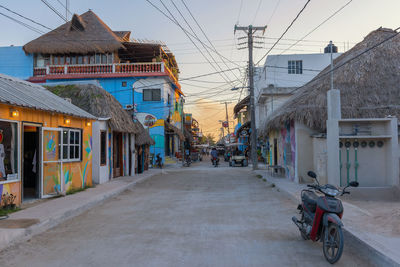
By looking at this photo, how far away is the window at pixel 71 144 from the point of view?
12.8 m

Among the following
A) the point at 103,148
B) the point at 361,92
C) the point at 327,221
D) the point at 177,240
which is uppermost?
the point at 361,92

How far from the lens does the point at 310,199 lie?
618cm

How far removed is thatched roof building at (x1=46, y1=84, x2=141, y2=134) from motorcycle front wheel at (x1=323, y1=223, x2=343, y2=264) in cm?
1311

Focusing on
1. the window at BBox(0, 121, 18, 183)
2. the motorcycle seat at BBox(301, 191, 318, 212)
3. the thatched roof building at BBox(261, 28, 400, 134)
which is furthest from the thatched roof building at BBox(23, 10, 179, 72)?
the motorcycle seat at BBox(301, 191, 318, 212)

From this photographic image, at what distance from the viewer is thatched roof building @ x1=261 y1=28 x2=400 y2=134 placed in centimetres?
1470

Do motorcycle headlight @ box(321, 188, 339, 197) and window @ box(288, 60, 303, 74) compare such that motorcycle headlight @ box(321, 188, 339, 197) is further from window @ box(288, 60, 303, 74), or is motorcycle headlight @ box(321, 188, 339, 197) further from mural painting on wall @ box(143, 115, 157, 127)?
window @ box(288, 60, 303, 74)

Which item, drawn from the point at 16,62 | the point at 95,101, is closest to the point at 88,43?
the point at 16,62

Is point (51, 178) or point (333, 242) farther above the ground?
point (51, 178)

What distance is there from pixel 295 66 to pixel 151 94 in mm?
14366

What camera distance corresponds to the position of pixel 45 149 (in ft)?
37.3

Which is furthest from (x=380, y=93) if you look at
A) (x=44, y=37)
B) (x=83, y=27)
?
(x=44, y=37)

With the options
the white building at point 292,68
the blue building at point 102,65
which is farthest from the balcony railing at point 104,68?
the white building at point 292,68

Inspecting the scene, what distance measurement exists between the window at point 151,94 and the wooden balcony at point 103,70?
1.55m

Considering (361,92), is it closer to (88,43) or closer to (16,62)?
(88,43)
